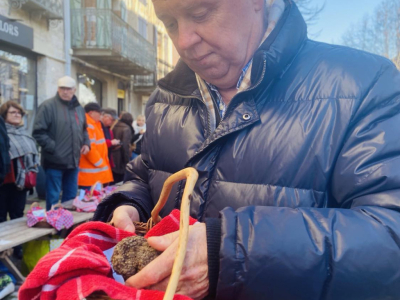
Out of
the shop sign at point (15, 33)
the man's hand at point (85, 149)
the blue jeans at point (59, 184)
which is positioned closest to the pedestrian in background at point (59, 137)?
the blue jeans at point (59, 184)

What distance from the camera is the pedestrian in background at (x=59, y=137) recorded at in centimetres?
494

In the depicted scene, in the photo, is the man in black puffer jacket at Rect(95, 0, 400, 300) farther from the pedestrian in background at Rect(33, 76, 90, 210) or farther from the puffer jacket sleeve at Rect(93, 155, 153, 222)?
the pedestrian in background at Rect(33, 76, 90, 210)

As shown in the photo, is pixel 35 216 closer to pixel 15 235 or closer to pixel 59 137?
pixel 15 235

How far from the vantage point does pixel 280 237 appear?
77 centimetres

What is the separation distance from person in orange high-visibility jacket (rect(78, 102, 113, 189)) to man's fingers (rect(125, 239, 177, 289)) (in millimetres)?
5200

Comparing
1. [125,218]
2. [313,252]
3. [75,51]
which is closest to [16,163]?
[125,218]

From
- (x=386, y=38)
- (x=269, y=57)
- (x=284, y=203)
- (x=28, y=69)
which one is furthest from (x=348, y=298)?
(x=386, y=38)

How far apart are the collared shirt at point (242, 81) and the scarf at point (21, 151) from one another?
3.58 metres

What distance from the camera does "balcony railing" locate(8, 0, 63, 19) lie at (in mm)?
7657

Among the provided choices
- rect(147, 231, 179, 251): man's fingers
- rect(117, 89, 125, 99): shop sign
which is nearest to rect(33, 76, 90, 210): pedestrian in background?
rect(147, 231, 179, 251): man's fingers

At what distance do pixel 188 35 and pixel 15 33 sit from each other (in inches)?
303

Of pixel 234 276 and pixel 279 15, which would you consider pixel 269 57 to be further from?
pixel 234 276

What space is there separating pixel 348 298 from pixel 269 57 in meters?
0.70

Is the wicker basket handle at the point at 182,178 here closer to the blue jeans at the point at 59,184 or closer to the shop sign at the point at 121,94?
the blue jeans at the point at 59,184
